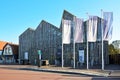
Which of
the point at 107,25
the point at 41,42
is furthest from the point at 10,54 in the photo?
the point at 107,25

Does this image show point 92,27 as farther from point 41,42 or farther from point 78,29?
point 41,42

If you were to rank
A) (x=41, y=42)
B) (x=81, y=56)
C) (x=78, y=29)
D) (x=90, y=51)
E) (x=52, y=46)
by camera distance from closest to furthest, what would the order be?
1. (x=78, y=29)
2. (x=90, y=51)
3. (x=81, y=56)
4. (x=52, y=46)
5. (x=41, y=42)

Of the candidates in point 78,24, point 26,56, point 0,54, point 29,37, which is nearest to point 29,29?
point 29,37

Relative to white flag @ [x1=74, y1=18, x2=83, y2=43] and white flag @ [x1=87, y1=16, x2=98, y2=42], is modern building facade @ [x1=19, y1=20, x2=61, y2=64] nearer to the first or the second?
white flag @ [x1=74, y1=18, x2=83, y2=43]

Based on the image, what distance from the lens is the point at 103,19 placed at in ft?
132

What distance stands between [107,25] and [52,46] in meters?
29.8

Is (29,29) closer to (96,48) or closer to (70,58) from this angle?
(70,58)

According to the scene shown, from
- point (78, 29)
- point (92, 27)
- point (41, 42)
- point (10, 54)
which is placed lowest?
point (10, 54)

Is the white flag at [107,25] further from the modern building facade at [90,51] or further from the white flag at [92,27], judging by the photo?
the modern building facade at [90,51]

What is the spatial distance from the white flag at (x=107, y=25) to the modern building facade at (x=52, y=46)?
1832 centimetres

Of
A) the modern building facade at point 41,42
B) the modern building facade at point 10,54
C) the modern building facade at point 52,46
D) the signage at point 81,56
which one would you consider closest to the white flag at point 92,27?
the modern building facade at point 52,46

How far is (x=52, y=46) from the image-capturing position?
2689 inches

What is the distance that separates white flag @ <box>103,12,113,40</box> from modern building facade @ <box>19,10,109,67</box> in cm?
1832

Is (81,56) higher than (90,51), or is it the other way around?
(90,51)
